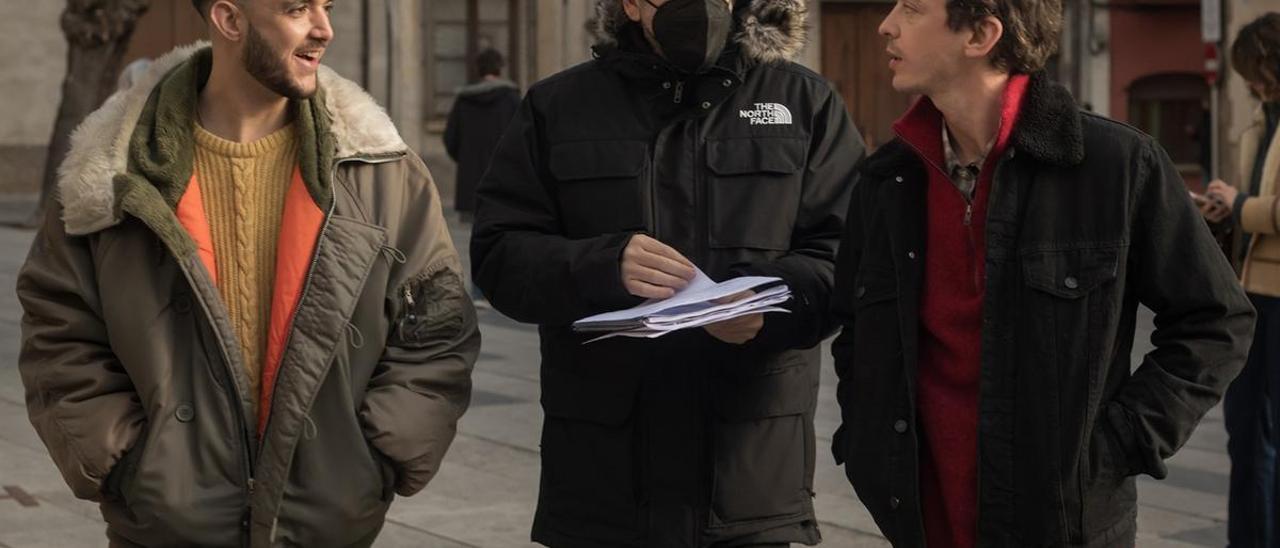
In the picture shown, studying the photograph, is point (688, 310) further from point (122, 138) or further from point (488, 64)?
point (488, 64)

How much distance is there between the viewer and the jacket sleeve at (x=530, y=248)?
14.0 feet

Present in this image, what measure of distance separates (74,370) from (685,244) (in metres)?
1.19

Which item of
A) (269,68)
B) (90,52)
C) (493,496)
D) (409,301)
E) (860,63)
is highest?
(860,63)

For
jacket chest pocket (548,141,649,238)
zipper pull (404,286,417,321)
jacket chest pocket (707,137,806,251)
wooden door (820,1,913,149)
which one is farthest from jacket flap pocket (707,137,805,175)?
wooden door (820,1,913,149)

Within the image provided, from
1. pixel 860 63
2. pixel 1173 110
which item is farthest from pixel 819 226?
pixel 1173 110

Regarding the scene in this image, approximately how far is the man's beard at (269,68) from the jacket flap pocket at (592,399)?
0.85m

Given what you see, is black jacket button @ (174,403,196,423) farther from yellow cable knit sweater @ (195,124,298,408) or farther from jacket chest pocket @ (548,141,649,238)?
jacket chest pocket @ (548,141,649,238)

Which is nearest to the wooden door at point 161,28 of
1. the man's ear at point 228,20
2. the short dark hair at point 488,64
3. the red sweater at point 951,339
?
the short dark hair at point 488,64

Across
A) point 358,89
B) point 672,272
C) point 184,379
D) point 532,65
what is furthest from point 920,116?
point 532,65

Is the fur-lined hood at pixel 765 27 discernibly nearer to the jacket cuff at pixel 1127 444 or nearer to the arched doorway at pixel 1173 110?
the jacket cuff at pixel 1127 444

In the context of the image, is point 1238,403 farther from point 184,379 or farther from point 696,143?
point 184,379

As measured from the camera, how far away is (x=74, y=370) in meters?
3.85

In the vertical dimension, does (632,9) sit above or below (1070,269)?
above

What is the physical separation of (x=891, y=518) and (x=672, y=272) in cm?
60
